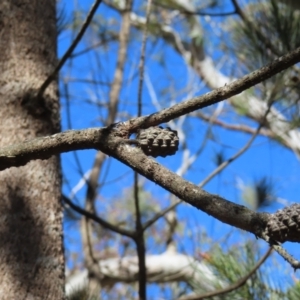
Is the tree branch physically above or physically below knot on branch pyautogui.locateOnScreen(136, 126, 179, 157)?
above

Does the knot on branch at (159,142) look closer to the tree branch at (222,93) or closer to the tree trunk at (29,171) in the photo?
the tree branch at (222,93)

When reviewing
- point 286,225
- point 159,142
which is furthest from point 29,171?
point 286,225

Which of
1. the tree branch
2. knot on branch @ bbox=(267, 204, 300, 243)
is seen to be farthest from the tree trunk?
knot on branch @ bbox=(267, 204, 300, 243)

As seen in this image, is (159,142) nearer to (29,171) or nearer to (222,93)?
(222,93)

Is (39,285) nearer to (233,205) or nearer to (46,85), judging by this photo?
(46,85)

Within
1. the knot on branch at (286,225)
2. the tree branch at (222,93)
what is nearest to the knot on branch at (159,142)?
the tree branch at (222,93)

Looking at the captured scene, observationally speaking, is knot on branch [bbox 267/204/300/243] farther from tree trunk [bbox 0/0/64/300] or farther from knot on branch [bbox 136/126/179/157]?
tree trunk [bbox 0/0/64/300]
